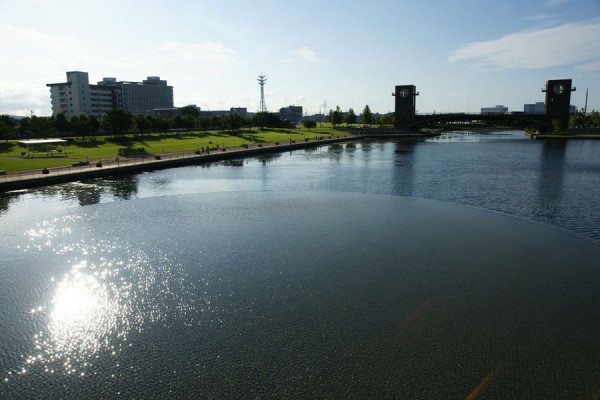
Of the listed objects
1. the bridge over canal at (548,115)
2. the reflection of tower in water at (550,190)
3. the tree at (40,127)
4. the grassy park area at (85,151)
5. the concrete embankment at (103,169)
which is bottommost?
the reflection of tower in water at (550,190)

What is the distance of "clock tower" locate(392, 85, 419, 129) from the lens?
13862 centimetres

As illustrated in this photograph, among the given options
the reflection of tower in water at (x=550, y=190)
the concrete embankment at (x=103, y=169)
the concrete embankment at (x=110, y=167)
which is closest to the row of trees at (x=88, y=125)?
the concrete embankment at (x=110, y=167)

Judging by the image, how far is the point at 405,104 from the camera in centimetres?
13912

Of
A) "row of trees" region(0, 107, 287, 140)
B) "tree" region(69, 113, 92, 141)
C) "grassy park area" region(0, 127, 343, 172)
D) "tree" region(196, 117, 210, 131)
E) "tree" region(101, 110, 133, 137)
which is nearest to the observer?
"grassy park area" region(0, 127, 343, 172)

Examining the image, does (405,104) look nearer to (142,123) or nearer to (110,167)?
(142,123)

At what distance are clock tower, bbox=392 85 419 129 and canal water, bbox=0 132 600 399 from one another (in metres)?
116

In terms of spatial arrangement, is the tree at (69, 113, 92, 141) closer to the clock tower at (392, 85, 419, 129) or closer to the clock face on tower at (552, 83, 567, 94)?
the clock tower at (392, 85, 419, 129)

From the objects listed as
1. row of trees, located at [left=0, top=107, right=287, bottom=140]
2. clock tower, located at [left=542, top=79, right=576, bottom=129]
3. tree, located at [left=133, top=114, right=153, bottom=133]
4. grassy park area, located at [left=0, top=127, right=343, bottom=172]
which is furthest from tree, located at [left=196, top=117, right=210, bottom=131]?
clock tower, located at [left=542, top=79, right=576, bottom=129]

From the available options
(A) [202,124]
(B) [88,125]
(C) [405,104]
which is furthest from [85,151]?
(C) [405,104]

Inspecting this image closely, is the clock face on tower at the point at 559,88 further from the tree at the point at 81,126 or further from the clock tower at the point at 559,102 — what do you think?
the tree at the point at 81,126

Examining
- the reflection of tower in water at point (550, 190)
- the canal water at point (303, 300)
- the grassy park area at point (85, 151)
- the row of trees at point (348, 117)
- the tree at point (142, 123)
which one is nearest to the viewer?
the canal water at point (303, 300)

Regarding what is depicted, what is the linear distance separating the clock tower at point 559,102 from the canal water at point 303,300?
366 feet

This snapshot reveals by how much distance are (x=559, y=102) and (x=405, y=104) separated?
4430cm

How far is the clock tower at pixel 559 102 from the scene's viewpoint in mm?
122688
